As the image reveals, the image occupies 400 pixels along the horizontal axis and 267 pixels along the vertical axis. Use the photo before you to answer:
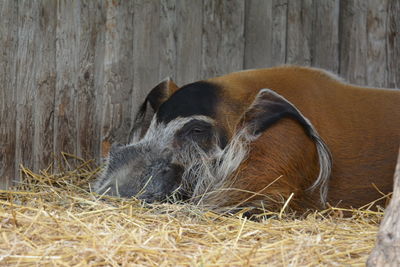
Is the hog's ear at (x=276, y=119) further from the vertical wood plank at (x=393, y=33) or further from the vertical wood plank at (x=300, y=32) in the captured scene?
the vertical wood plank at (x=393, y=33)

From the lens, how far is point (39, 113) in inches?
205

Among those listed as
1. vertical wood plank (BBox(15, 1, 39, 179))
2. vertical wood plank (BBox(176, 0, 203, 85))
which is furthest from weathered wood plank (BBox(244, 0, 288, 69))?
vertical wood plank (BBox(15, 1, 39, 179))

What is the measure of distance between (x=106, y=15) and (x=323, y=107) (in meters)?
1.87

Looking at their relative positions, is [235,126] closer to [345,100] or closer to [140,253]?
[345,100]

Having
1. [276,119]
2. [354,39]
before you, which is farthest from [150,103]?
[354,39]

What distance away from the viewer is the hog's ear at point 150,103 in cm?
491

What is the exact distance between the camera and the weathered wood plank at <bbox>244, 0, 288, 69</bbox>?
17.8 ft

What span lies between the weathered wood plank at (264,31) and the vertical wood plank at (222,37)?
0.07 meters

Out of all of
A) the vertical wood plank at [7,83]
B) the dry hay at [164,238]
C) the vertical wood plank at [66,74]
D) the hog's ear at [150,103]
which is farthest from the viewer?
the vertical wood plank at [66,74]

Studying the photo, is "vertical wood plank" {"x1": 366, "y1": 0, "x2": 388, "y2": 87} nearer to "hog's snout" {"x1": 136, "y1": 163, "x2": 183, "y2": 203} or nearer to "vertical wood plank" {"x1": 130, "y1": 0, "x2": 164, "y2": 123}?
"vertical wood plank" {"x1": 130, "y1": 0, "x2": 164, "y2": 123}

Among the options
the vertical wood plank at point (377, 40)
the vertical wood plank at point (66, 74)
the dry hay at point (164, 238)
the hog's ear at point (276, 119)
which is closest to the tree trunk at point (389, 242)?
the dry hay at point (164, 238)

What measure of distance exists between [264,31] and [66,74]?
1.56 meters

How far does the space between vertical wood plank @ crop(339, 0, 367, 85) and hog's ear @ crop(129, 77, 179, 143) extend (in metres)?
1.44

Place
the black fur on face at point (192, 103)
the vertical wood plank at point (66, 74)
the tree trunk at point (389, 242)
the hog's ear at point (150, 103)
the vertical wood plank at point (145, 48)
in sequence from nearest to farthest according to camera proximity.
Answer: the tree trunk at point (389, 242) → the black fur on face at point (192, 103) → the hog's ear at point (150, 103) → the vertical wood plank at point (66, 74) → the vertical wood plank at point (145, 48)
